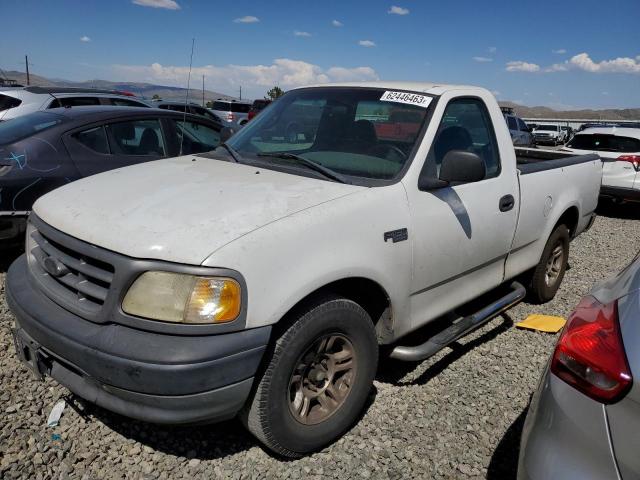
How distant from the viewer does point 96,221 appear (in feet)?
7.70

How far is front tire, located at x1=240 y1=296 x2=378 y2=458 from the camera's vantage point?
2.26 metres

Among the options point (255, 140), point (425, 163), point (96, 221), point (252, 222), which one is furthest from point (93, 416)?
point (425, 163)

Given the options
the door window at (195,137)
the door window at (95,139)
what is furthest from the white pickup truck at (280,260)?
the door window at (195,137)

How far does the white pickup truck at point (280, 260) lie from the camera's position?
206 cm

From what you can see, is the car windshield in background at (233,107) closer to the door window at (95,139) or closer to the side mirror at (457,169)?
the door window at (95,139)

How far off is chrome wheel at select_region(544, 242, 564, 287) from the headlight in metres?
3.59

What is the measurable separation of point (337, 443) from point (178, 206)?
1.53 meters

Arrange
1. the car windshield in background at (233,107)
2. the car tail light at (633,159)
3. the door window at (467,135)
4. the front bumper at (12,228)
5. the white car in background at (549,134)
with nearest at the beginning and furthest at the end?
the door window at (467,135) < the front bumper at (12,228) < the car tail light at (633,159) < the car windshield in background at (233,107) < the white car in background at (549,134)

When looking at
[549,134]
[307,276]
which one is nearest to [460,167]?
[307,276]

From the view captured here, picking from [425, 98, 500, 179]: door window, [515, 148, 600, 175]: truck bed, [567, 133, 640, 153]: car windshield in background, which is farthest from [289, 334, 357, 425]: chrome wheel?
[567, 133, 640, 153]: car windshield in background

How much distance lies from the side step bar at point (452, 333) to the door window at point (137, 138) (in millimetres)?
3747

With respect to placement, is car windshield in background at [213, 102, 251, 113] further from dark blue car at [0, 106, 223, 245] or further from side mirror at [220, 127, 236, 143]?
side mirror at [220, 127, 236, 143]

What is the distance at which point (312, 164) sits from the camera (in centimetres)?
300

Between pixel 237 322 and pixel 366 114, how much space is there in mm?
1840
